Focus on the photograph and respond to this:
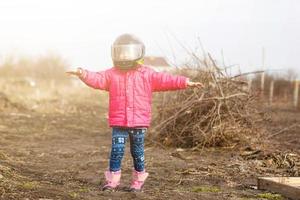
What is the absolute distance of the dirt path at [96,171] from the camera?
19.9ft

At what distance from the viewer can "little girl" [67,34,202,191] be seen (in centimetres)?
634

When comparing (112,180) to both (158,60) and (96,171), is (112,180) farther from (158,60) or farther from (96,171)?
(158,60)

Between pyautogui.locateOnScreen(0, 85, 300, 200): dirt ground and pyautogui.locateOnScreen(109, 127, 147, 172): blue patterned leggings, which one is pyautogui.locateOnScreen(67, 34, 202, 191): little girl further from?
pyautogui.locateOnScreen(0, 85, 300, 200): dirt ground

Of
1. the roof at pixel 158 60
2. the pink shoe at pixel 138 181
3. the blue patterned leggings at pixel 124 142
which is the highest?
the roof at pixel 158 60

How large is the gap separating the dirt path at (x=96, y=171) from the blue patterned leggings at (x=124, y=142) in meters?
0.31

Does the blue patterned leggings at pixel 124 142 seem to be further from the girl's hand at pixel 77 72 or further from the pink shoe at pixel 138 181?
the girl's hand at pixel 77 72

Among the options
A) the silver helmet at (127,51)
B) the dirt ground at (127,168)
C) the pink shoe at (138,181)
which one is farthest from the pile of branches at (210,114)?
the silver helmet at (127,51)

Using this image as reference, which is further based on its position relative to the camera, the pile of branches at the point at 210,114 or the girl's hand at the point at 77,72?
the pile of branches at the point at 210,114

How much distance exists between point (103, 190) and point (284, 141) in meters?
7.13

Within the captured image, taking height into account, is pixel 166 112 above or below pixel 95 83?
below

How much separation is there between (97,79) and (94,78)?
3 cm

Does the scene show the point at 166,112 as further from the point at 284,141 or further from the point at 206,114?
the point at 284,141

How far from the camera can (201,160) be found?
9.33 meters

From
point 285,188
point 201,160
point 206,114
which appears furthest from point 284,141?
point 285,188
